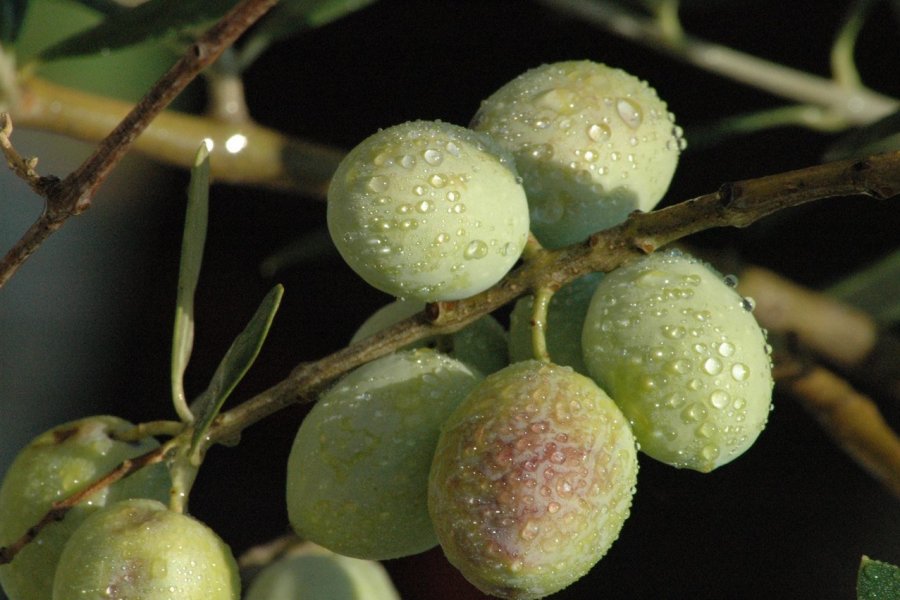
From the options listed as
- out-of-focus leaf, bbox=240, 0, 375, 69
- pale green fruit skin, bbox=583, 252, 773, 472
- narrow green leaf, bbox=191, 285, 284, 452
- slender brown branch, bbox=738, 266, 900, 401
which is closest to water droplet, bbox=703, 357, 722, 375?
pale green fruit skin, bbox=583, 252, 773, 472

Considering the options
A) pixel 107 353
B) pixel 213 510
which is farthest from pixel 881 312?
pixel 107 353

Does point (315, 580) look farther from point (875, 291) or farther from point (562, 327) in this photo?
point (875, 291)

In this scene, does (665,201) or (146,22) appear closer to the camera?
(146,22)

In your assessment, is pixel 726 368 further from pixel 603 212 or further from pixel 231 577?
pixel 231 577

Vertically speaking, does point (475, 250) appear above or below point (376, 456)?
above

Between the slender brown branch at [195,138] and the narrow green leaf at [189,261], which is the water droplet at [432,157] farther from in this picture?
the slender brown branch at [195,138]

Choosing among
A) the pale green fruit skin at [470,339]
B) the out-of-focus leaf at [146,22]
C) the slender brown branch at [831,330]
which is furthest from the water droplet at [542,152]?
the slender brown branch at [831,330]

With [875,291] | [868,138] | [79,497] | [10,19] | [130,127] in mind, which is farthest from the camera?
[875,291]

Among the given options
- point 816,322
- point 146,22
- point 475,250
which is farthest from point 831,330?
point 146,22
